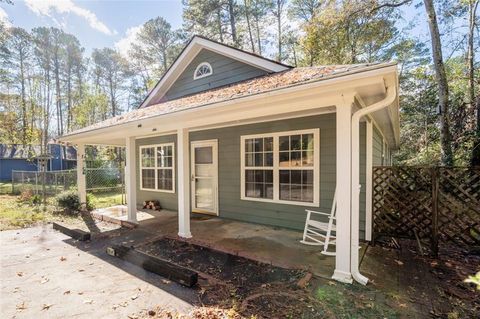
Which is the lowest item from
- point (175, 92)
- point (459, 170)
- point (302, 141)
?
point (459, 170)

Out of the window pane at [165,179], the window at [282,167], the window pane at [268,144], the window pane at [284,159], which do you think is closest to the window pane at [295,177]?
the window at [282,167]

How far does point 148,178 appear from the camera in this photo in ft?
28.7

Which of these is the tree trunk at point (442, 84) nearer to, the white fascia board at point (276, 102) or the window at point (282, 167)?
the window at point (282, 167)

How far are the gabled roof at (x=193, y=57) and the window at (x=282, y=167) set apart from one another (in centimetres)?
200

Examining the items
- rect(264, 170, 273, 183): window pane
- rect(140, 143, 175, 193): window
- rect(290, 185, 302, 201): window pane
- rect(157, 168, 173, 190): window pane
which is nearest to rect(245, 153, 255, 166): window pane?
rect(264, 170, 273, 183): window pane

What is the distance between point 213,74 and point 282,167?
385 cm

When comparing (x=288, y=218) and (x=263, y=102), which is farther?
(x=288, y=218)

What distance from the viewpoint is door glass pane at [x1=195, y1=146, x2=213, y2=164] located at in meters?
7.07

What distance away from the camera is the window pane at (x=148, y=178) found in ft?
28.2

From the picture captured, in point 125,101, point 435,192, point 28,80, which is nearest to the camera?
point 435,192

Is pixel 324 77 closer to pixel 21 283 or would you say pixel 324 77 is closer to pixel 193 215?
pixel 21 283

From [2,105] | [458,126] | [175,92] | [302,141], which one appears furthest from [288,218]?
[2,105]

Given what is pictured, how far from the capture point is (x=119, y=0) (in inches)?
369

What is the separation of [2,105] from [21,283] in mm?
22154
